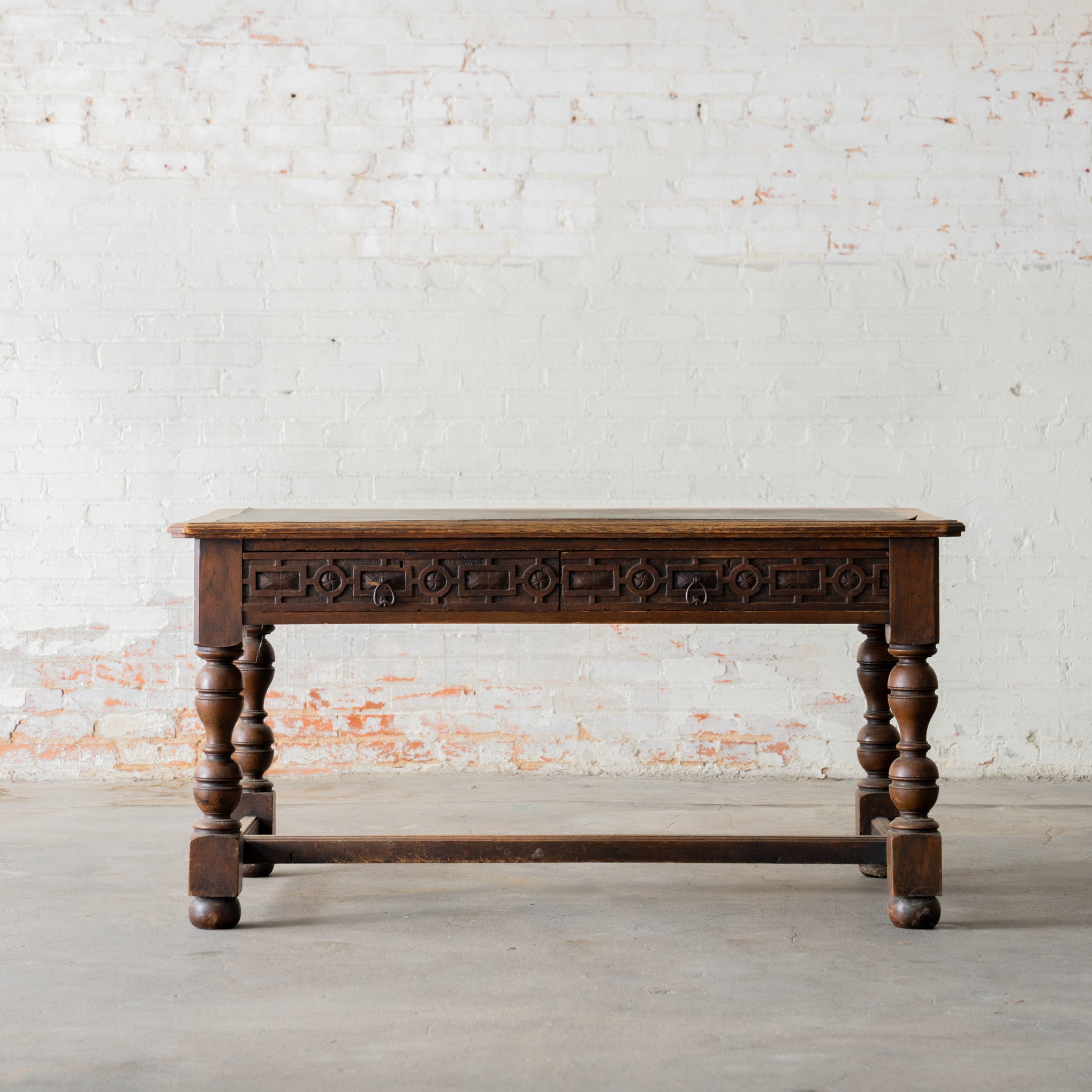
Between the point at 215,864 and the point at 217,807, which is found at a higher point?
the point at 217,807

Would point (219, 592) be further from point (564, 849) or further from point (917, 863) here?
point (917, 863)

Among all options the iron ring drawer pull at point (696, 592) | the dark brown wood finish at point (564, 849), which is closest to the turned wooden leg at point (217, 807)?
the dark brown wood finish at point (564, 849)

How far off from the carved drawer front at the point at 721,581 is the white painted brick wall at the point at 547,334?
1685mm

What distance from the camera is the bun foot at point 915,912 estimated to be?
2738 mm

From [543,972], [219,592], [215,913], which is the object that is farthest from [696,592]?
[215,913]

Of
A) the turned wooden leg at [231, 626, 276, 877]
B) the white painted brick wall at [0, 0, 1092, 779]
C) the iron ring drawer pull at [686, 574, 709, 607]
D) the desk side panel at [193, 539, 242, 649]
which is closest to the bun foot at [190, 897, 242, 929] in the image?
the turned wooden leg at [231, 626, 276, 877]

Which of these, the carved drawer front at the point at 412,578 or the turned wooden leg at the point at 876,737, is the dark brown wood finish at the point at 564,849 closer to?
the turned wooden leg at the point at 876,737

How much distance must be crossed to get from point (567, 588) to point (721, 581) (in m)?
0.34

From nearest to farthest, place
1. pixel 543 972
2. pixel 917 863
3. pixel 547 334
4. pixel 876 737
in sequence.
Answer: pixel 543 972 < pixel 917 863 < pixel 876 737 < pixel 547 334

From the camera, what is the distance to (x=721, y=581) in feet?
9.11

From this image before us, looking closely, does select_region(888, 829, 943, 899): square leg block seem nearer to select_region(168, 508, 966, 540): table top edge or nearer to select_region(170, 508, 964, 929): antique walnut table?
select_region(170, 508, 964, 929): antique walnut table

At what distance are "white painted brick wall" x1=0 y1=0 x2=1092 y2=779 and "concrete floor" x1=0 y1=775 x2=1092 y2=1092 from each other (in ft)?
2.36

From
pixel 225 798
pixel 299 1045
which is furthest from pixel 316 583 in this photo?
pixel 299 1045

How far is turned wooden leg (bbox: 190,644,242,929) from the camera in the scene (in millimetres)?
2740
